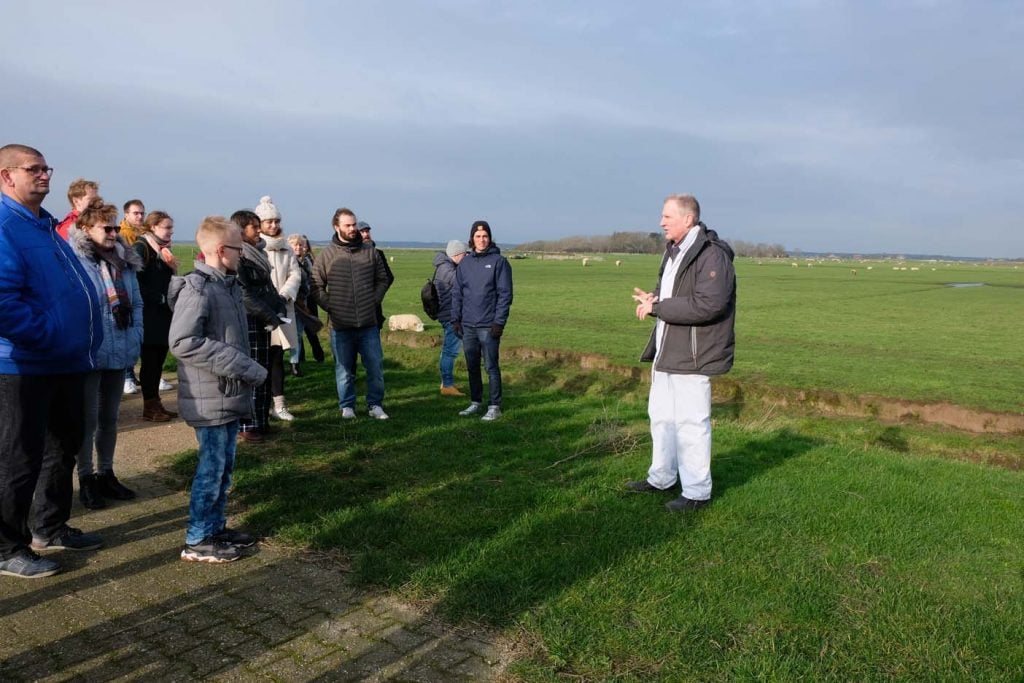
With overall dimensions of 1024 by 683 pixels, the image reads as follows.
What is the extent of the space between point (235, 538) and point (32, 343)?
1.66 meters

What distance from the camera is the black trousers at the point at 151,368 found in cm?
773

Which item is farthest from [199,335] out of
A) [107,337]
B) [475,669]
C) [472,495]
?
[475,669]

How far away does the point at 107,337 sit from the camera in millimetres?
5312

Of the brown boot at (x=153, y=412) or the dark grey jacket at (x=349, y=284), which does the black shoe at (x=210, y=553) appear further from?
the dark grey jacket at (x=349, y=284)

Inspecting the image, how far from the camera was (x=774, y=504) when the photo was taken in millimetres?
5508

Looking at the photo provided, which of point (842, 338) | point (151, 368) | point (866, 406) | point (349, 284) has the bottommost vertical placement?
point (866, 406)

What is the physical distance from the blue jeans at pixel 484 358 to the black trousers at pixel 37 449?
4.69 metres

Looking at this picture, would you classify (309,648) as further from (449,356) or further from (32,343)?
(449,356)

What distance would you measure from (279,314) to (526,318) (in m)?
19.5

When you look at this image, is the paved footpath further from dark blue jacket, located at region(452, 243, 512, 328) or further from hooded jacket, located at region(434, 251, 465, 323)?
hooded jacket, located at region(434, 251, 465, 323)

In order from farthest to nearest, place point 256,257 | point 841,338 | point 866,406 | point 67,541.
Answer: point 841,338 < point 866,406 < point 256,257 < point 67,541

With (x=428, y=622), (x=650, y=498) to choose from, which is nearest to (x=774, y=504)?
(x=650, y=498)

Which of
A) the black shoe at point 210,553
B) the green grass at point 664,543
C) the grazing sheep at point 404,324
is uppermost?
the grazing sheep at point 404,324

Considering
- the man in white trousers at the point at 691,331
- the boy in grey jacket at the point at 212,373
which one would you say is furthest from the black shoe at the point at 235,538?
the man in white trousers at the point at 691,331
